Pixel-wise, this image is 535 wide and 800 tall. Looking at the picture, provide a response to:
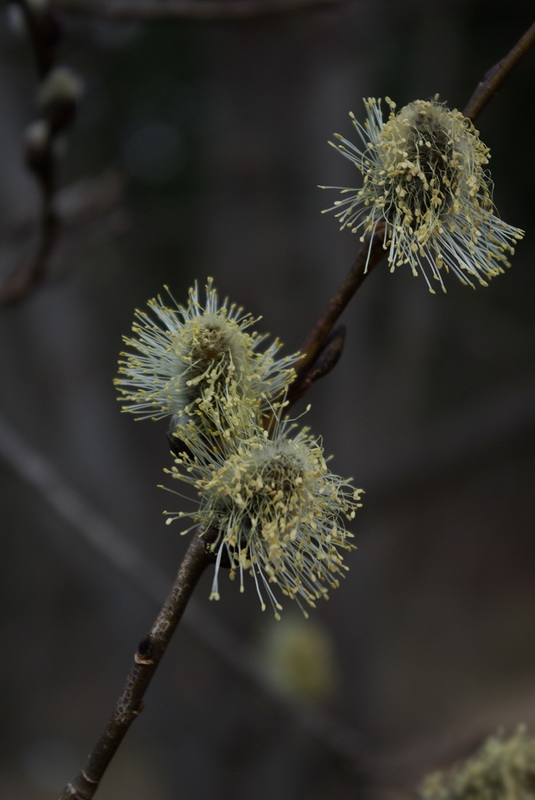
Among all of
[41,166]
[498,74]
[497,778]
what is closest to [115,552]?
[41,166]

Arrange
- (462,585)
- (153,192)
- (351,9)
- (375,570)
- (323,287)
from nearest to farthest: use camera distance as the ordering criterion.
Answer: (351,9) < (323,287) < (375,570) < (153,192) < (462,585)

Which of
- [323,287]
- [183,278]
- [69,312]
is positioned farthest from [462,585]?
[69,312]

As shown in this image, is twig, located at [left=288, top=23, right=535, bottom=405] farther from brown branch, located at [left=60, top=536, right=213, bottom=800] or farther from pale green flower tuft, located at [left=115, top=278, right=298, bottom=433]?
brown branch, located at [left=60, top=536, right=213, bottom=800]

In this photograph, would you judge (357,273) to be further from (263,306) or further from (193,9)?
(263,306)

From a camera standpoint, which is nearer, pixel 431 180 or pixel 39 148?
pixel 431 180

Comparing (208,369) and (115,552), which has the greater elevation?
(115,552)

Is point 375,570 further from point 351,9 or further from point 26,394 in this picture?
point 351,9
